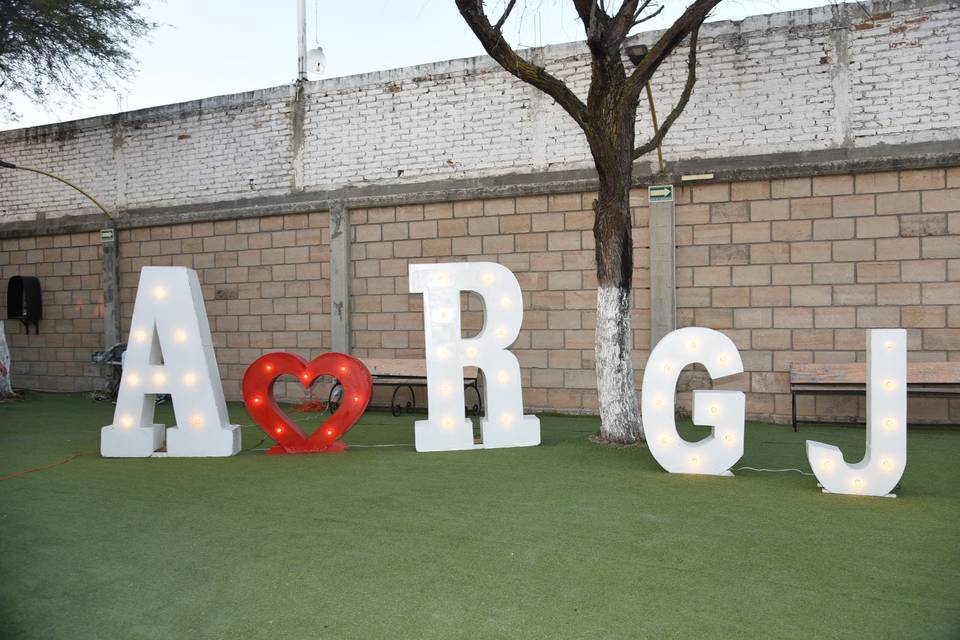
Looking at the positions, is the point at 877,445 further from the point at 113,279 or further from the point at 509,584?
the point at 113,279

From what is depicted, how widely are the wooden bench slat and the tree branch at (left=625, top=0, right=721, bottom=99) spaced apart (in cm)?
330

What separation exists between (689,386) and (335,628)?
624 centimetres

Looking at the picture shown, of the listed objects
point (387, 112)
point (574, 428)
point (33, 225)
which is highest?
point (387, 112)

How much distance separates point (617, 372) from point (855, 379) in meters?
2.65

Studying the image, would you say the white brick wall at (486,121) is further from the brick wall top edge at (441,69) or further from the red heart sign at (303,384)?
the red heart sign at (303,384)

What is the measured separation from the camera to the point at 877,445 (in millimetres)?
4473

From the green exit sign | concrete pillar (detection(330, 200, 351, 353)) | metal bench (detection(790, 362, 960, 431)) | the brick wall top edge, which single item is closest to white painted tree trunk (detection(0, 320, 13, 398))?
the brick wall top edge

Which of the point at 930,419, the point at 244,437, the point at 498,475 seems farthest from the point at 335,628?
the point at 930,419

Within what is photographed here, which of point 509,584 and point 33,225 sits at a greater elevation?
point 33,225

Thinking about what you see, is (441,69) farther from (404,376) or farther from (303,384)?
(303,384)

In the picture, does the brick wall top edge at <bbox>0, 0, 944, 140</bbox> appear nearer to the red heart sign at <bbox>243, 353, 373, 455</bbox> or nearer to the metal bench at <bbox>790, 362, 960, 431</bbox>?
the metal bench at <bbox>790, 362, 960, 431</bbox>

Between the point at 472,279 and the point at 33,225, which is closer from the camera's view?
the point at 472,279

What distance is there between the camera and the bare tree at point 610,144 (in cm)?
613

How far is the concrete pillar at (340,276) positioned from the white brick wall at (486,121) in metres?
0.53
